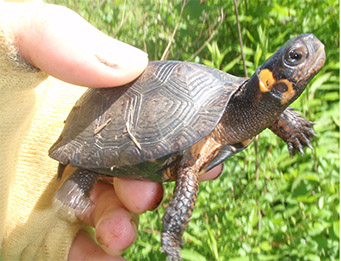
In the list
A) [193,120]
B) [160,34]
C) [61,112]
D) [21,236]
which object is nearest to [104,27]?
[160,34]

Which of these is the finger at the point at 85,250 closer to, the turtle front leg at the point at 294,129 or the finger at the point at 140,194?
the finger at the point at 140,194

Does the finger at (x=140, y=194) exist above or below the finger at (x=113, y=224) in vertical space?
above

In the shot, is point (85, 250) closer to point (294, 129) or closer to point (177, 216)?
point (177, 216)

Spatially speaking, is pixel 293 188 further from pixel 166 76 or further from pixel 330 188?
pixel 166 76

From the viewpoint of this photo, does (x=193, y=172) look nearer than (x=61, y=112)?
Yes

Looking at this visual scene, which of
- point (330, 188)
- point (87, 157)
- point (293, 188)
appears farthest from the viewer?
point (293, 188)

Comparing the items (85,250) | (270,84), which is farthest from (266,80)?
(85,250)

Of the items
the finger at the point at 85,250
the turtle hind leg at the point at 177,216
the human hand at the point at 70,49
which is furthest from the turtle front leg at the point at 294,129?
the finger at the point at 85,250

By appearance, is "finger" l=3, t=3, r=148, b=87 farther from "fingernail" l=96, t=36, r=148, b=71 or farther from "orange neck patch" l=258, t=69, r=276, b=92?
"orange neck patch" l=258, t=69, r=276, b=92
